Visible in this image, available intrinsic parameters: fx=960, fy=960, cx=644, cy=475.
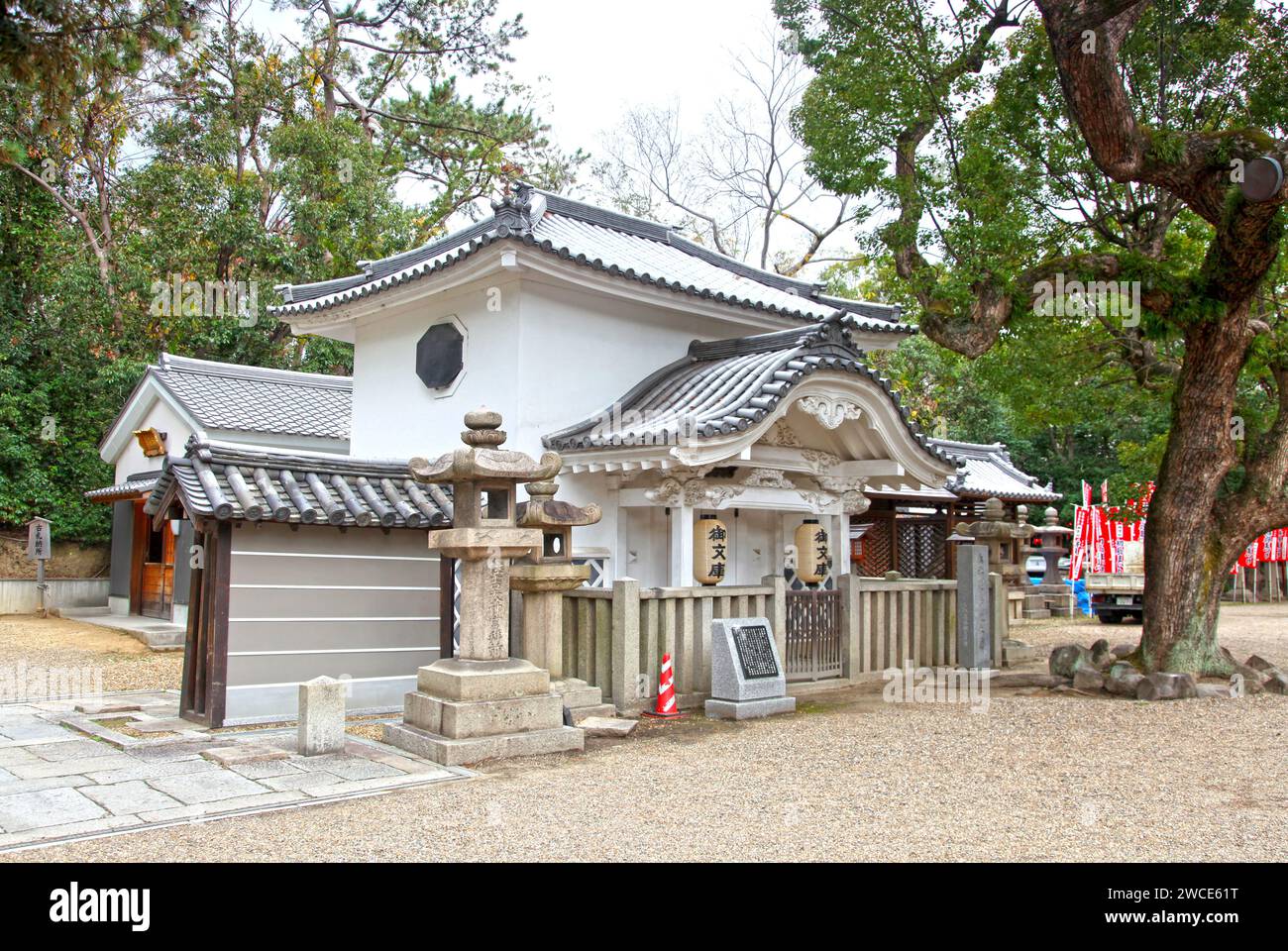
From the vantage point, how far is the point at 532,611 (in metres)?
9.43

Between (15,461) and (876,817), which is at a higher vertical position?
(15,461)

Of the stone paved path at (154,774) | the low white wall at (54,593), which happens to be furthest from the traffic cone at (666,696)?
the low white wall at (54,593)

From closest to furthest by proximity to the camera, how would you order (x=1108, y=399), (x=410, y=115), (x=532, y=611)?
(x=532, y=611), (x=1108, y=399), (x=410, y=115)

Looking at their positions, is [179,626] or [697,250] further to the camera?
[179,626]

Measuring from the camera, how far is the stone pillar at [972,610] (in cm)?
1299

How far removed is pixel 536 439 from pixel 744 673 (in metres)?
3.85

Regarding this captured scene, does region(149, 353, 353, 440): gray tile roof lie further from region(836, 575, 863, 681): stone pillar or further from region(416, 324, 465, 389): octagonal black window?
region(836, 575, 863, 681): stone pillar

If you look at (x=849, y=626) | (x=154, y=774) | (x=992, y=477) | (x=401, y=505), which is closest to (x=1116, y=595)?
(x=992, y=477)

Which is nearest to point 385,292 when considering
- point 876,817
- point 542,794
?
point 542,794

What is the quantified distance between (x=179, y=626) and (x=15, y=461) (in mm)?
7513

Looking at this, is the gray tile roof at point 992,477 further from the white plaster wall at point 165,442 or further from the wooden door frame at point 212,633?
the wooden door frame at point 212,633

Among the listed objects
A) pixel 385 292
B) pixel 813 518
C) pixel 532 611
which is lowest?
pixel 532 611

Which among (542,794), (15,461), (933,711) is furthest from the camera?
(15,461)

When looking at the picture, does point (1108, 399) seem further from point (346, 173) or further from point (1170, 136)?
point (346, 173)
